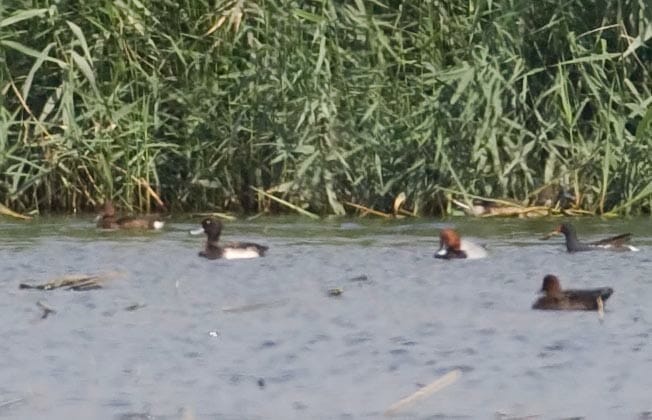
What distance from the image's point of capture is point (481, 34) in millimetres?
15086

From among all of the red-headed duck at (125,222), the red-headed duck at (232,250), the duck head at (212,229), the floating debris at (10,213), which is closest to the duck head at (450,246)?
the red-headed duck at (232,250)

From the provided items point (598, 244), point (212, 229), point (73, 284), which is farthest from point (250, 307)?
point (598, 244)

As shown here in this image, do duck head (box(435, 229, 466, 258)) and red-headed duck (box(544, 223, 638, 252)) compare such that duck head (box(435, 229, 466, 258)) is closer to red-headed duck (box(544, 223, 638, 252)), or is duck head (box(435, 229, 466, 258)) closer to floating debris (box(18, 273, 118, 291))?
red-headed duck (box(544, 223, 638, 252))

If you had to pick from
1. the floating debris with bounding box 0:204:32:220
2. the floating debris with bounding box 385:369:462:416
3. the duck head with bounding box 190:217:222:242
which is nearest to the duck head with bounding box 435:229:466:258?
the duck head with bounding box 190:217:222:242

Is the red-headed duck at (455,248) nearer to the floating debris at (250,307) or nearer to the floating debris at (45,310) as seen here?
the floating debris at (250,307)

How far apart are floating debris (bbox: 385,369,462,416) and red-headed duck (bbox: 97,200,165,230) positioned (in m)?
6.53

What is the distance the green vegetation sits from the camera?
15.0m

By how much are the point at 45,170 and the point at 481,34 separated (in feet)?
11.3

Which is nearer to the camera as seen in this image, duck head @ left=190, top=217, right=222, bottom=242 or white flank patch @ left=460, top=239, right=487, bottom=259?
white flank patch @ left=460, top=239, right=487, bottom=259

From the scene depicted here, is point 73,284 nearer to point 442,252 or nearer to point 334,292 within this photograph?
point 334,292

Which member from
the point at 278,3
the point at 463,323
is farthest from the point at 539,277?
the point at 278,3

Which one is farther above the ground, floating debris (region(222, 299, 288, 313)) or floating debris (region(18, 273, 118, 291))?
floating debris (region(18, 273, 118, 291))

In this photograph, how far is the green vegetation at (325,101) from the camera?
49.3 feet

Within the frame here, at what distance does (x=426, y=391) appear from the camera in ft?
25.7
